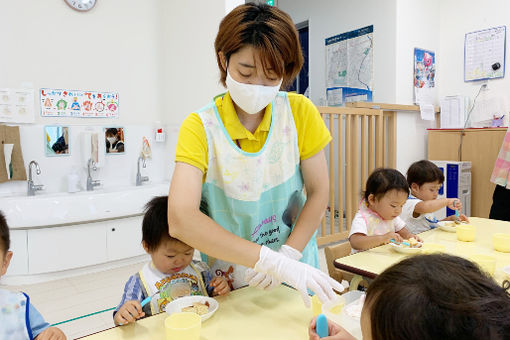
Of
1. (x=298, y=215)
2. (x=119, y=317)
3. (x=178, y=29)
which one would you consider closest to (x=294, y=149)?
(x=298, y=215)

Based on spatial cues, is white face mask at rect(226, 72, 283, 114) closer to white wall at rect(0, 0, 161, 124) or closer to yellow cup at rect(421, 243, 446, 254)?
yellow cup at rect(421, 243, 446, 254)

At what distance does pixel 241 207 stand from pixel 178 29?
3.06 m

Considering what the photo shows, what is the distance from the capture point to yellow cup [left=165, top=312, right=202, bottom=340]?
788 millimetres

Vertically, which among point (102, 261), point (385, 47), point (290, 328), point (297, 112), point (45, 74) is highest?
point (385, 47)

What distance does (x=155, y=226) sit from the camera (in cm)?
123

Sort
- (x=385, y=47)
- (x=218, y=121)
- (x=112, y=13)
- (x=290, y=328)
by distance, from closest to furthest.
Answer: (x=290, y=328)
(x=218, y=121)
(x=112, y=13)
(x=385, y=47)

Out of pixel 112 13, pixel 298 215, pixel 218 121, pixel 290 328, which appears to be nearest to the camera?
pixel 290 328

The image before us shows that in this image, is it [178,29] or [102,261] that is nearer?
[102,261]

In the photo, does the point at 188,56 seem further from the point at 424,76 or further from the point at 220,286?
the point at 220,286

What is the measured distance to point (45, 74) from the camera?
3.31m

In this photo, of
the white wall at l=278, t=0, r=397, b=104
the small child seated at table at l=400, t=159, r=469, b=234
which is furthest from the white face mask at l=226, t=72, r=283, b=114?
the white wall at l=278, t=0, r=397, b=104

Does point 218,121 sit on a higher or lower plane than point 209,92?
lower

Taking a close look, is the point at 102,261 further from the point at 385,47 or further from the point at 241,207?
the point at 385,47

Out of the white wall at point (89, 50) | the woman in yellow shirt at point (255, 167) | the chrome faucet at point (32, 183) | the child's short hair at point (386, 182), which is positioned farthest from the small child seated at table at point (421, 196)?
the chrome faucet at point (32, 183)
